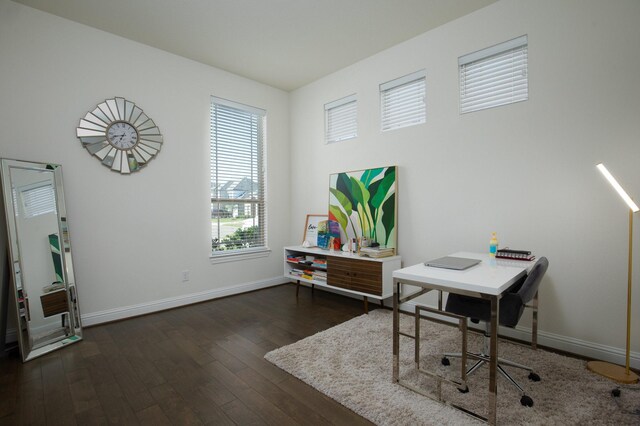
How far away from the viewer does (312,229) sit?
4.52 meters

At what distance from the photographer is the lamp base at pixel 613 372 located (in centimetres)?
206

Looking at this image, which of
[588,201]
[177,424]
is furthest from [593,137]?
[177,424]

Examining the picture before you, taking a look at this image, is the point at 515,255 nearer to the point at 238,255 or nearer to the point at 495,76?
the point at 495,76

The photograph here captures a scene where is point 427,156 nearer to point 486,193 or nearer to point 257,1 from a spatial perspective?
point 486,193

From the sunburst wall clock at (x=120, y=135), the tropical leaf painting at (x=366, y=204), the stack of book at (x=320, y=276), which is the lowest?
the stack of book at (x=320, y=276)

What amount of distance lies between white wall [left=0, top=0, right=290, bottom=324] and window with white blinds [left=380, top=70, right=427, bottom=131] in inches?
77.2

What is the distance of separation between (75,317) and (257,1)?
332 centimetres

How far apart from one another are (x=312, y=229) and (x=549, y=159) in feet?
9.40

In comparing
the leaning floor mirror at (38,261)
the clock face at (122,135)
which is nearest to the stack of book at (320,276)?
the leaning floor mirror at (38,261)

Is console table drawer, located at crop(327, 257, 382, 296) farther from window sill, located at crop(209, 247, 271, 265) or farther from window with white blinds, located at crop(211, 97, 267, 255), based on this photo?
window with white blinds, located at crop(211, 97, 267, 255)

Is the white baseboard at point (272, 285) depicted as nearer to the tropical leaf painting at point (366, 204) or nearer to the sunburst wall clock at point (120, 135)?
the tropical leaf painting at point (366, 204)

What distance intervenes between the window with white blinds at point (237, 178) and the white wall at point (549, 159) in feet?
7.01

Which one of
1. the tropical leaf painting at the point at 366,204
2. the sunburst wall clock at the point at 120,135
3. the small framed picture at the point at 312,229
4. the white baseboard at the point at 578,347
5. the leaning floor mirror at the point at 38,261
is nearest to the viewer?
the white baseboard at the point at 578,347

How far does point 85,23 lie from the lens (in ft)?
10.2
